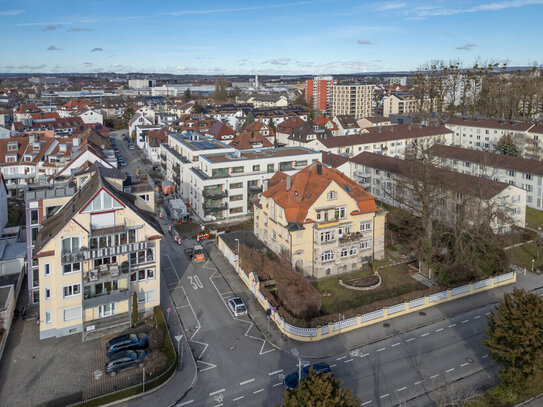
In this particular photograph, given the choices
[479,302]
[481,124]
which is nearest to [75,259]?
[479,302]

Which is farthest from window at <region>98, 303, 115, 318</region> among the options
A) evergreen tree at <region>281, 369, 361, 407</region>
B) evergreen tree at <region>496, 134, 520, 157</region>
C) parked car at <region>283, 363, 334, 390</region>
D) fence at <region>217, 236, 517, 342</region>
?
evergreen tree at <region>496, 134, 520, 157</region>

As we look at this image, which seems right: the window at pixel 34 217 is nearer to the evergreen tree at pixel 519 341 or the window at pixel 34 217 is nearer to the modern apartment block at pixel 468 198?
the modern apartment block at pixel 468 198

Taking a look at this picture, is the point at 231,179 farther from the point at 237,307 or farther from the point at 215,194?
the point at 237,307

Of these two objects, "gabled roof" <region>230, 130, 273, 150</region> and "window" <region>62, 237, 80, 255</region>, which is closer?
"window" <region>62, 237, 80, 255</region>

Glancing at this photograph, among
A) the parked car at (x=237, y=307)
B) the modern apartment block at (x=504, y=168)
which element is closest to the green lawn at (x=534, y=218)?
the modern apartment block at (x=504, y=168)

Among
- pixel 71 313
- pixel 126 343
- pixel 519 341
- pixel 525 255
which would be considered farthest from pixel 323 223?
pixel 525 255

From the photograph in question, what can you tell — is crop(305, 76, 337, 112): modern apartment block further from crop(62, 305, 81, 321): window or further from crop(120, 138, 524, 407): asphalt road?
crop(62, 305, 81, 321): window

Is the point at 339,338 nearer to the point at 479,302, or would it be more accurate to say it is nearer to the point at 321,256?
the point at 321,256
